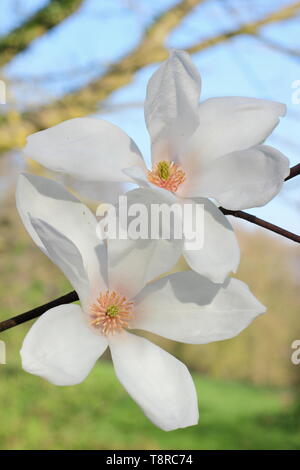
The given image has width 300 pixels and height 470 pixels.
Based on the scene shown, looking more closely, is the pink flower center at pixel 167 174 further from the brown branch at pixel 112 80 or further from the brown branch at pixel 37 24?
the brown branch at pixel 37 24

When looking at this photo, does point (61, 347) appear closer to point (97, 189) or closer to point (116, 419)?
point (97, 189)

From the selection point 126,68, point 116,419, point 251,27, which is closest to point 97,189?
point 251,27

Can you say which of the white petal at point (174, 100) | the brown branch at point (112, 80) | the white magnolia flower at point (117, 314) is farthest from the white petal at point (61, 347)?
the brown branch at point (112, 80)

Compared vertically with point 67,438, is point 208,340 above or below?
below

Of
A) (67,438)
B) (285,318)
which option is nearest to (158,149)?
(67,438)

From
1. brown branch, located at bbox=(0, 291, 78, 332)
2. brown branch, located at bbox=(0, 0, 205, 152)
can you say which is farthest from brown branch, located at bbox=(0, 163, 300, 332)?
brown branch, located at bbox=(0, 0, 205, 152)

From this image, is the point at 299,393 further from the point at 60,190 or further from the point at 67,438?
the point at 60,190

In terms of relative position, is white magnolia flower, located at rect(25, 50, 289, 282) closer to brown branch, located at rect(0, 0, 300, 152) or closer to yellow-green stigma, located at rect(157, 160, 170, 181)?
yellow-green stigma, located at rect(157, 160, 170, 181)

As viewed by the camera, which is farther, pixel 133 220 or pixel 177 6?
pixel 177 6
